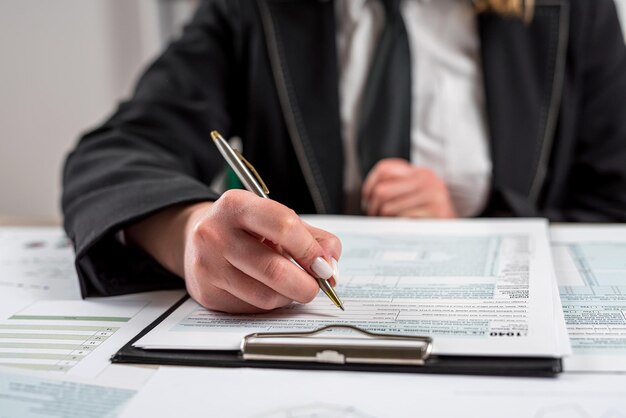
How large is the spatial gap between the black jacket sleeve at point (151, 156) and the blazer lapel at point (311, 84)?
8 cm

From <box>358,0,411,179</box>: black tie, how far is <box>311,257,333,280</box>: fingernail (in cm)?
49

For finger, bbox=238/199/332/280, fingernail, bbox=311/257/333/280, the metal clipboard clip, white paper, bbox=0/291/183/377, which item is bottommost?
white paper, bbox=0/291/183/377

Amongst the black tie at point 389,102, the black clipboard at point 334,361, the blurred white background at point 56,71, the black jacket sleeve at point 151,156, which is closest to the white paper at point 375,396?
the black clipboard at point 334,361

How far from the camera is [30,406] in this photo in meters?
0.41

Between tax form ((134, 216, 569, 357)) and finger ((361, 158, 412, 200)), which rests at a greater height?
tax form ((134, 216, 569, 357))

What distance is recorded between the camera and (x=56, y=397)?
0.42m

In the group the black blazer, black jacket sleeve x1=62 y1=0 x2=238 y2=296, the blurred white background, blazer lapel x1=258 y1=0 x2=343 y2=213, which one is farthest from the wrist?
the blurred white background

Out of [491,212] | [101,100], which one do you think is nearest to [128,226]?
[491,212]

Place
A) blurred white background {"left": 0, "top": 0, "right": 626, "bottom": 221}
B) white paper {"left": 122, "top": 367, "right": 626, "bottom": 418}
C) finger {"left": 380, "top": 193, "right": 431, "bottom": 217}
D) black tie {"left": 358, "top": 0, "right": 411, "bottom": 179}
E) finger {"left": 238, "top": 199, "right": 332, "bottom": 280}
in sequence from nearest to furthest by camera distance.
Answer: white paper {"left": 122, "top": 367, "right": 626, "bottom": 418}
finger {"left": 238, "top": 199, "right": 332, "bottom": 280}
finger {"left": 380, "top": 193, "right": 431, "bottom": 217}
black tie {"left": 358, "top": 0, "right": 411, "bottom": 179}
blurred white background {"left": 0, "top": 0, "right": 626, "bottom": 221}

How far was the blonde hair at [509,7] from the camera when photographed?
99 cm

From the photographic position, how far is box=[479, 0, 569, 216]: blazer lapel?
99 centimetres

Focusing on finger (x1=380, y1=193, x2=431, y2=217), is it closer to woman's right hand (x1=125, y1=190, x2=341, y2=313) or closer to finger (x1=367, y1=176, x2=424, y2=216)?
finger (x1=367, y1=176, x2=424, y2=216)

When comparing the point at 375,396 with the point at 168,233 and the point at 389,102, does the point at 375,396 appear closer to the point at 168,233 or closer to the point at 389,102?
the point at 168,233

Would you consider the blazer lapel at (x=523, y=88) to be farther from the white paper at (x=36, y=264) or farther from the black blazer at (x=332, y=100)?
the white paper at (x=36, y=264)
